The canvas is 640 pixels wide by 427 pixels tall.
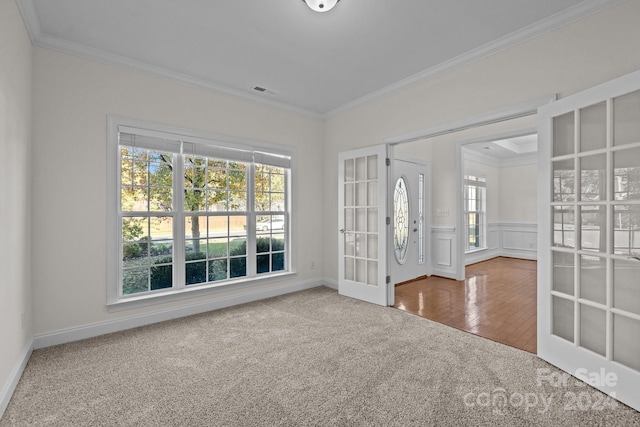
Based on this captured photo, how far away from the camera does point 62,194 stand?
113 inches

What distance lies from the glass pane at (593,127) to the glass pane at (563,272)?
0.84 m

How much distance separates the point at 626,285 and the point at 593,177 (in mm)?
772

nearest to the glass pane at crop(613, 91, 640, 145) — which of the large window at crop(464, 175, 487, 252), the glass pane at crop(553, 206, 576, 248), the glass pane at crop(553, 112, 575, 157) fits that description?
the glass pane at crop(553, 112, 575, 157)

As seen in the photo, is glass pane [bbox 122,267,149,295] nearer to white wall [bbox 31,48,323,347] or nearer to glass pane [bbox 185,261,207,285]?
white wall [bbox 31,48,323,347]

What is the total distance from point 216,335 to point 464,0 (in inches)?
145

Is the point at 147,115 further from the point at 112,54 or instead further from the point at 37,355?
the point at 37,355

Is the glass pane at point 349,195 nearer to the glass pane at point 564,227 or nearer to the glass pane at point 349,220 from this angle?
the glass pane at point 349,220

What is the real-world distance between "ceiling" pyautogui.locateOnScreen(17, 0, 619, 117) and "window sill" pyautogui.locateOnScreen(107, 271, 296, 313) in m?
2.50

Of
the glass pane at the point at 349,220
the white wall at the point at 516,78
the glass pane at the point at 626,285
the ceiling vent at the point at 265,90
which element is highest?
the ceiling vent at the point at 265,90

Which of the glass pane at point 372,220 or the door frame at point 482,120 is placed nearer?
the door frame at point 482,120

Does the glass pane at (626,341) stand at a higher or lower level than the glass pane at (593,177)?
lower

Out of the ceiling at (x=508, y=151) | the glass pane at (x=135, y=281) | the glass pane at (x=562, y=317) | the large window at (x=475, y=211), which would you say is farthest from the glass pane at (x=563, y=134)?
the large window at (x=475, y=211)

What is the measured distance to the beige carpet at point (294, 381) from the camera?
182cm

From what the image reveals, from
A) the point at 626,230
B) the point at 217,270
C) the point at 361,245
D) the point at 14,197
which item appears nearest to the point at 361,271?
the point at 361,245
